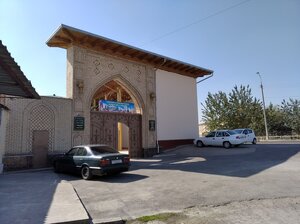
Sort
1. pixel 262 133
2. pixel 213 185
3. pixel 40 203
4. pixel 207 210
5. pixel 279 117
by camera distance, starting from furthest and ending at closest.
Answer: pixel 279 117 → pixel 262 133 → pixel 213 185 → pixel 40 203 → pixel 207 210

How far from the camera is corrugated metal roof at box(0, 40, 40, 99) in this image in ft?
17.4

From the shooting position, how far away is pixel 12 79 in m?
6.71

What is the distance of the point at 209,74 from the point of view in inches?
894

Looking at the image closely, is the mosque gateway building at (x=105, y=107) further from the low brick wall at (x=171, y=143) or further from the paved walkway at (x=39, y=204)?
the paved walkway at (x=39, y=204)

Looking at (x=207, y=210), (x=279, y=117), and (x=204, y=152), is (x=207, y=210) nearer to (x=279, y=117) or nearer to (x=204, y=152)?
(x=204, y=152)

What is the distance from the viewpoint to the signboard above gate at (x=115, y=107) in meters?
16.1

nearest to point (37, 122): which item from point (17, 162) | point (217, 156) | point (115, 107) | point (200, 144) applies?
point (17, 162)

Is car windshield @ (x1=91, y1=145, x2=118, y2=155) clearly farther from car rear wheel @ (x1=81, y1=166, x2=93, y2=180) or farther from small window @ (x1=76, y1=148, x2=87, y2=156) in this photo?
car rear wheel @ (x1=81, y1=166, x2=93, y2=180)

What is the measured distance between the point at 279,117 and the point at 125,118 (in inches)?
1444

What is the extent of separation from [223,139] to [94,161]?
43.4 ft

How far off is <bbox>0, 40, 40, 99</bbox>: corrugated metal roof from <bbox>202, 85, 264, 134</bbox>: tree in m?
34.3

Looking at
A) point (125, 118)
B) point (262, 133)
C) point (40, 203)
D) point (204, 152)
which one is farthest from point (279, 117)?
point (40, 203)

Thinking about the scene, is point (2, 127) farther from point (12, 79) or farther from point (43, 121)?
point (12, 79)

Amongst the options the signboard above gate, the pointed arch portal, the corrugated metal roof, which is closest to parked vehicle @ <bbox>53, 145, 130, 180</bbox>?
the corrugated metal roof
